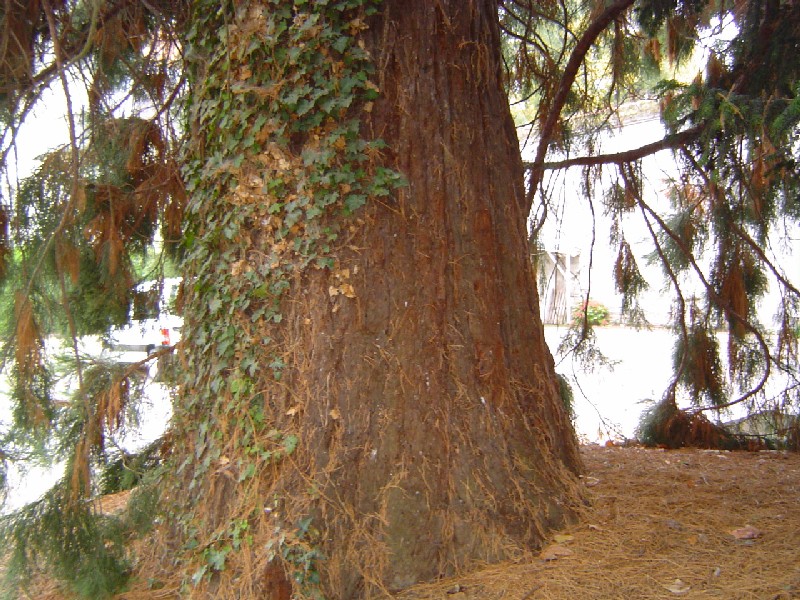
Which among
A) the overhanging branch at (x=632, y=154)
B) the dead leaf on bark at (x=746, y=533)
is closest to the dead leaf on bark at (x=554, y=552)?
the dead leaf on bark at (x=746, y=533)

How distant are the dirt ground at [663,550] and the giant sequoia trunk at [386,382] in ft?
0.51

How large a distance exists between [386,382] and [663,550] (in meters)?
1.36

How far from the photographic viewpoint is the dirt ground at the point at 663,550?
2.83m

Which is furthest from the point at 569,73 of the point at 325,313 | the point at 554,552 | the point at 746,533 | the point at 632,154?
the point at 554,552

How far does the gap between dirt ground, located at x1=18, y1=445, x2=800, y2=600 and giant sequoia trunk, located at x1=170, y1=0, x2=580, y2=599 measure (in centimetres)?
16

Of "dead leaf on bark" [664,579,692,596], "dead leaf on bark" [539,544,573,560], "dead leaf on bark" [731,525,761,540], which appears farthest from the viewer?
"dead leaf on bark" [731,525,761,540]

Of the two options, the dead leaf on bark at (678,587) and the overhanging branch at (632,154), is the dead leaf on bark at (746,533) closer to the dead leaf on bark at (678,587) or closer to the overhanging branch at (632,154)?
the dead leaf on bark at (678,587)

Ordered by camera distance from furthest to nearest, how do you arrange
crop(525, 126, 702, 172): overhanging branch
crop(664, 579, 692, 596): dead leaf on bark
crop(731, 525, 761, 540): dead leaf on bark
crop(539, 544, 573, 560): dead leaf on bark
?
crop(525, 126, 702, 172): overhanging branch → crop(731, 525, 761, 540): dead leaf on bark → crop(539, 544, 573, 560): dead leaf on bark → crop(664, 579, 692, 596): dead leaf on bark

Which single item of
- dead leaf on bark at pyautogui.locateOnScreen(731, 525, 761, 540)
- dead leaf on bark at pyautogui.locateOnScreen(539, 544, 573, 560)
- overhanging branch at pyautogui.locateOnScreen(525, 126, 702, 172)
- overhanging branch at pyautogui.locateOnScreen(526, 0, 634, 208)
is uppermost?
overhanging branch at pyautogui.locateOnScreen(526, 0, 634, 208)

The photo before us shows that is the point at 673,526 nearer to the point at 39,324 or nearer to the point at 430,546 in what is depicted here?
the point at 430,546

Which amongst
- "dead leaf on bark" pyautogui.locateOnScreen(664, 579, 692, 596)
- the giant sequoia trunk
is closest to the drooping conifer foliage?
the giant sequoia trunk

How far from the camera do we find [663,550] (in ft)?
10.3

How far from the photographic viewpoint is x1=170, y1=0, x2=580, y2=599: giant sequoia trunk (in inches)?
117

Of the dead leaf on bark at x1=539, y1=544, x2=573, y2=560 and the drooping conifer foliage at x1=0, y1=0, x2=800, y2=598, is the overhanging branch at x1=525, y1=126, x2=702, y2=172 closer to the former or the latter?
the drooping conifer foliage at x1=0, y1=0, x2=800, y2=598
